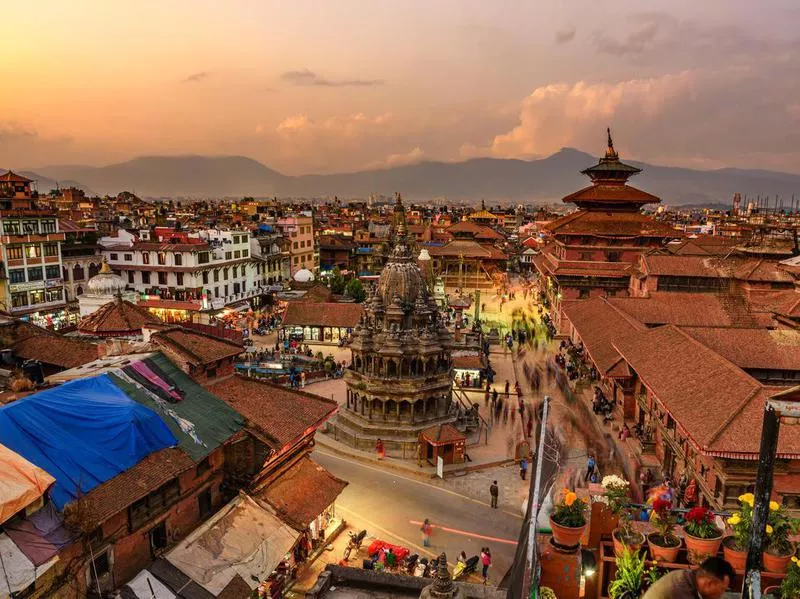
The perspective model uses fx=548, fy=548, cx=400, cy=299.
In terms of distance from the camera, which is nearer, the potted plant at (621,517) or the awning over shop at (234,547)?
the potted plant at (621,517)

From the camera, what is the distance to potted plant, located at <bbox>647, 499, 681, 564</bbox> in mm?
9039

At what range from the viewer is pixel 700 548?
9070mm

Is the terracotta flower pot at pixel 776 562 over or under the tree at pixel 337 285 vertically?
over

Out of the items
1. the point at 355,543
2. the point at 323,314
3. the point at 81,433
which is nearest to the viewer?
the point at 81,433

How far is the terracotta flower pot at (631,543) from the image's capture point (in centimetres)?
903

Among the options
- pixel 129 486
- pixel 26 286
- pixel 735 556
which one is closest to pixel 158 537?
pixel 129 486

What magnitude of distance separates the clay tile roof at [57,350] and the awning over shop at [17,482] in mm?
16062

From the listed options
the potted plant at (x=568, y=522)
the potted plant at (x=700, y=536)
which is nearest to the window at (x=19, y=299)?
the potted plant at (x=568, y=522)

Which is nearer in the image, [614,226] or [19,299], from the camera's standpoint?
[19,299]

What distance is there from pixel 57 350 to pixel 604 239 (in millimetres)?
46615

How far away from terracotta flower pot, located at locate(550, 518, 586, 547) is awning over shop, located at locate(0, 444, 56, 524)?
36.4 feet

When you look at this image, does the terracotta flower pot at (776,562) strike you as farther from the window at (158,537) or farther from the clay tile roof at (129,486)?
the window at (158,537)

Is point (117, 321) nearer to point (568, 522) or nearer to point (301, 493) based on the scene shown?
point (301, 493)

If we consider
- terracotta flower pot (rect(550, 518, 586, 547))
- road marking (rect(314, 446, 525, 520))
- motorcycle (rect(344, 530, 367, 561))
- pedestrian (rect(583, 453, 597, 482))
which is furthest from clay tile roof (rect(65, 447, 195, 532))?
pedestrian (rect(583, 453, 597, 482))
